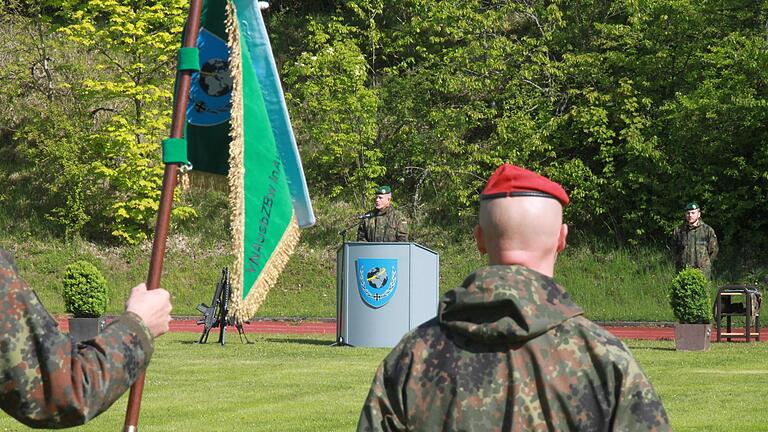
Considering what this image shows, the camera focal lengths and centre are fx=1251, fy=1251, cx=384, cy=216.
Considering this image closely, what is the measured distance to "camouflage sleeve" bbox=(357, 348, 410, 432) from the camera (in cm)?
365

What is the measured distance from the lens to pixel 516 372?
138 inches

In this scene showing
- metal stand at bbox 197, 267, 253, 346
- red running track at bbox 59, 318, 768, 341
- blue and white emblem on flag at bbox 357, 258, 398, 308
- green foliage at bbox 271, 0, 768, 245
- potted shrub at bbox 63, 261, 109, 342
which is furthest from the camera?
green foliage at bbox 271, 0, 768, 245

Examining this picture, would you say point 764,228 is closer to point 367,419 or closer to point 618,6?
point 618,6

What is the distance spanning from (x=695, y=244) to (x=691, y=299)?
13.8ft

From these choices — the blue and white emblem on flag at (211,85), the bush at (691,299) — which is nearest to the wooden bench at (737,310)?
the bush at (691,299)

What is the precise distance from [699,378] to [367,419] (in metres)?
11.9

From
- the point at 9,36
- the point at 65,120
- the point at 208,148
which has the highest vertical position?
the point at 9,36

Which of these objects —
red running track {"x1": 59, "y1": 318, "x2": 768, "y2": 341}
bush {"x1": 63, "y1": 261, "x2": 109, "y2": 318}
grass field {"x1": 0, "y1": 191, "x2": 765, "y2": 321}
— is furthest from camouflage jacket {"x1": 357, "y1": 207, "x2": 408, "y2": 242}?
grass field {"x1": 0, "y1": 191, "x2": 765, "y2": 321}

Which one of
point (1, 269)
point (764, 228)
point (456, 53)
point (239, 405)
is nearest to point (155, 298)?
point (1, 269)

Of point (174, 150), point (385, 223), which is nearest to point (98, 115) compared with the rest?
point (385, 223)

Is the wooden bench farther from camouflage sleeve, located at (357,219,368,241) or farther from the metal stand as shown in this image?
the metal stand

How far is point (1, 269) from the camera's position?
10.5 feet

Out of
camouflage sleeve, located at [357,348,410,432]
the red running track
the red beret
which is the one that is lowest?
the red running track

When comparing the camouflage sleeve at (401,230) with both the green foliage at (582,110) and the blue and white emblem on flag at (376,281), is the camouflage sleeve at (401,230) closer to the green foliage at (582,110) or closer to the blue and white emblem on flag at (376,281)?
the blue and white emblem on flag at (376,281)
